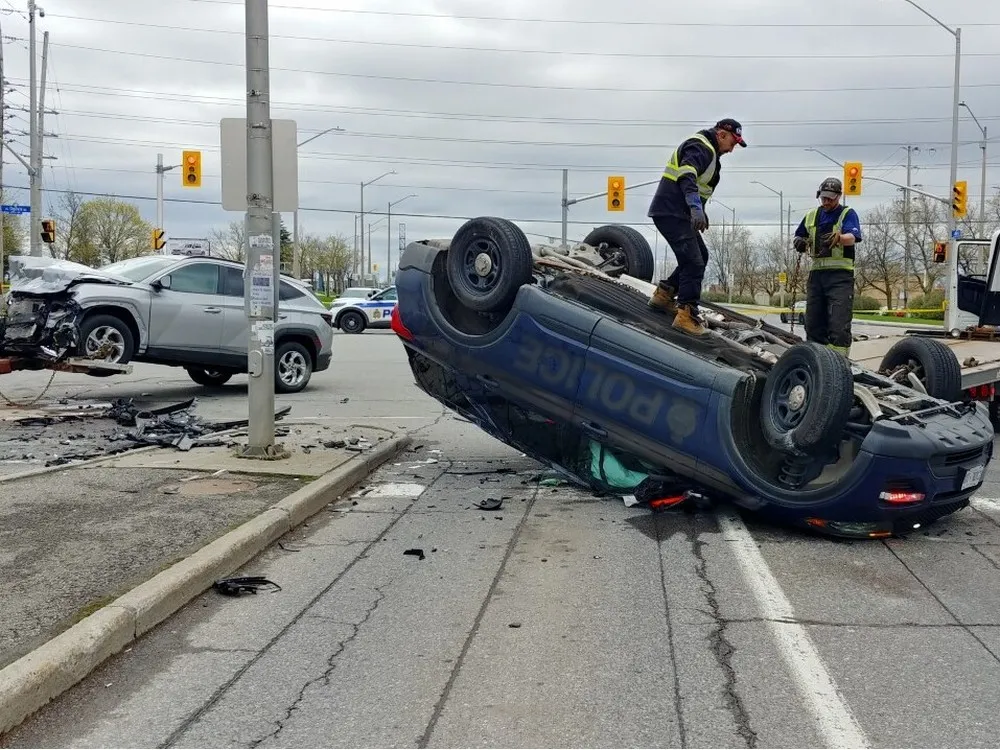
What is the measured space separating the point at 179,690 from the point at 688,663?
2095 mm

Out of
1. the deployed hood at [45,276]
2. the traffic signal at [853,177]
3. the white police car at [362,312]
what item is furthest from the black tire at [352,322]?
the deployed hood at [45,276]

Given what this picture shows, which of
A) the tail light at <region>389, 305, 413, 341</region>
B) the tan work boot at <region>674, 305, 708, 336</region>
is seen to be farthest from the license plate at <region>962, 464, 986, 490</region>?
the tail light at <region>389, 305, 413, 341</region>

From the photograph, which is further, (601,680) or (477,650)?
(477,650)

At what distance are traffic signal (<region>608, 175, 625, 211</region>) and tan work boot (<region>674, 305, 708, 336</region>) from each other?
26921 mm

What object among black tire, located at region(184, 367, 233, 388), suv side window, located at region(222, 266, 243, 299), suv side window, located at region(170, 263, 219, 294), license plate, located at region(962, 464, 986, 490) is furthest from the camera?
black tire, located at region(184, 367, 233, 388)

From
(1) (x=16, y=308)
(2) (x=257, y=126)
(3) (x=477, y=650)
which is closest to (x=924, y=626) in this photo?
(3) (x=477, y=650)

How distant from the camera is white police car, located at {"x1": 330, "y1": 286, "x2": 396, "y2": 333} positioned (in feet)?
109

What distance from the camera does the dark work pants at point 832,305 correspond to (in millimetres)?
8305

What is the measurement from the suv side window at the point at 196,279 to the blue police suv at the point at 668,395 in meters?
5.97

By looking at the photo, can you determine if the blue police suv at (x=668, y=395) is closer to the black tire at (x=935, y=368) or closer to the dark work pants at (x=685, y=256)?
the black tire at (x=935, y=368)

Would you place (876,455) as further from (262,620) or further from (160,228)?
(160,228)

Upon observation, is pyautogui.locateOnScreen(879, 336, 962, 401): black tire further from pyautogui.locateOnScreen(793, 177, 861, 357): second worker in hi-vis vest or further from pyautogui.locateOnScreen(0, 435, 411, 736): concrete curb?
pyautogui.locateOnScreen(0, 435, 411, 736): concrete curb

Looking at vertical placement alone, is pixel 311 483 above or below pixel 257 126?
below

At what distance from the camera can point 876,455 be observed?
221 inches
